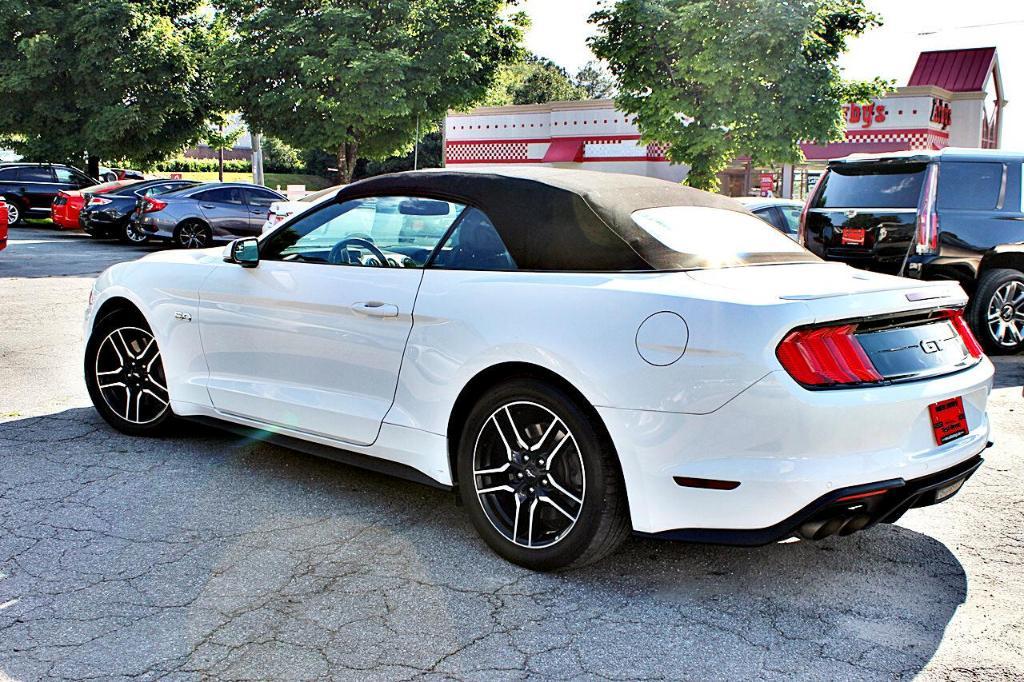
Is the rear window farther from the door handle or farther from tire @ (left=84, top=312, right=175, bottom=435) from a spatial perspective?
tire @ (left=84, top=312, right=175, bottom=435)

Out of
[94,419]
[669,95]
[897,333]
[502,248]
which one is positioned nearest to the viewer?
[897,333]

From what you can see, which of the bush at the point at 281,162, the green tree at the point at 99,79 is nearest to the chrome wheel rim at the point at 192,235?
the green tree at the point at 99,79

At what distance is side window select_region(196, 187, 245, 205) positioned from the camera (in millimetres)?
20891

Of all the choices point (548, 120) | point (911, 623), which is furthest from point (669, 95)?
point (911, 623)

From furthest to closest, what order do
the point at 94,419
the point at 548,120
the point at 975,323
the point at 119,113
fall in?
the point at 548,120 → the point at 119,113 → the point at 975,323 → the point at 94,419

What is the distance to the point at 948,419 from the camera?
12.3ft

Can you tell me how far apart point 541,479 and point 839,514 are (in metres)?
1.10

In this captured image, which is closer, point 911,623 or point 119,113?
point 911,623

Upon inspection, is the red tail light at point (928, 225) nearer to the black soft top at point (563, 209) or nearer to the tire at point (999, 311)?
the tire at point (999, 311)

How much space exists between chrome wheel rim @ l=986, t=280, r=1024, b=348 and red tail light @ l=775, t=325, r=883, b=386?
6512 millimetres

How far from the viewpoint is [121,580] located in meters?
3.81

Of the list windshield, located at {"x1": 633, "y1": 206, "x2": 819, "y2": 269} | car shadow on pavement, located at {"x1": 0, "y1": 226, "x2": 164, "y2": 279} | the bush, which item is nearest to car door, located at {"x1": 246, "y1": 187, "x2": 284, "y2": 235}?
car shadow on pavement, located at {"x1": 0, "y1": 226, "x2": 164, "y2": 279}

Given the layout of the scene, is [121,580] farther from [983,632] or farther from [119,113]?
[119,113]

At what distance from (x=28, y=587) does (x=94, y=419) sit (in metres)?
2.73
